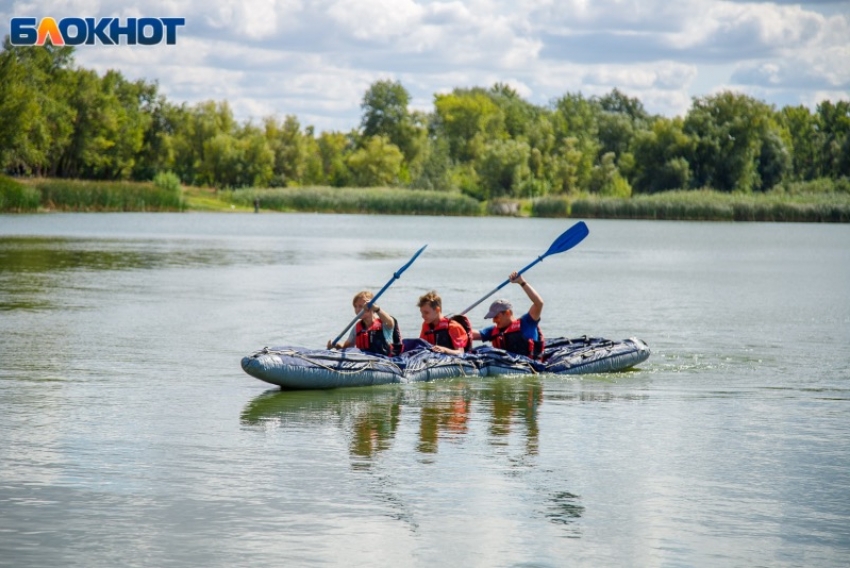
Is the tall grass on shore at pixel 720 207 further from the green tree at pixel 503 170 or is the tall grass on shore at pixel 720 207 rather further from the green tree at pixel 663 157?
the green tree at pixel 503 170

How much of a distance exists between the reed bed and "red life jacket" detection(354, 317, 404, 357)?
48982mm

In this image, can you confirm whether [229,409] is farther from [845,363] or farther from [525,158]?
[525,158]

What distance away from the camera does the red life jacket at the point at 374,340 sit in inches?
499

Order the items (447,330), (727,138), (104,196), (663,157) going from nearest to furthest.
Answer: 1. (447,330)
2. (104,196)
3. (727,138)
4. (663,157)

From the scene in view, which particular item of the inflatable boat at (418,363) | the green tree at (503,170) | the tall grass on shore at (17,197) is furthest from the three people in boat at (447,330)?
the green tree at (503,170)

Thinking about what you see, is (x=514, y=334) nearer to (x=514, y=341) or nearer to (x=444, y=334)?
(x=514, y=341)

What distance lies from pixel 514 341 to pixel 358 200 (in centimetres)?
6455

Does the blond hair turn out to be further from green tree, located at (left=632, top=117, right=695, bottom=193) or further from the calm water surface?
green tree, located at (left=632, top=117, right=695, bottom=193)

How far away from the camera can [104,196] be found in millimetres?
63625

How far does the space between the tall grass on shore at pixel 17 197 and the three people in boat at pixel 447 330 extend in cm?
4724

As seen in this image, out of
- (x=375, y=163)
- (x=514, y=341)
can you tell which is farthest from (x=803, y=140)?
(x=514, y=341)

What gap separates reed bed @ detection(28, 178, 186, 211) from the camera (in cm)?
6081

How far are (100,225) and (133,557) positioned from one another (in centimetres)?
4661

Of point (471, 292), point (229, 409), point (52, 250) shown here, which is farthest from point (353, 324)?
point (52, 250)
